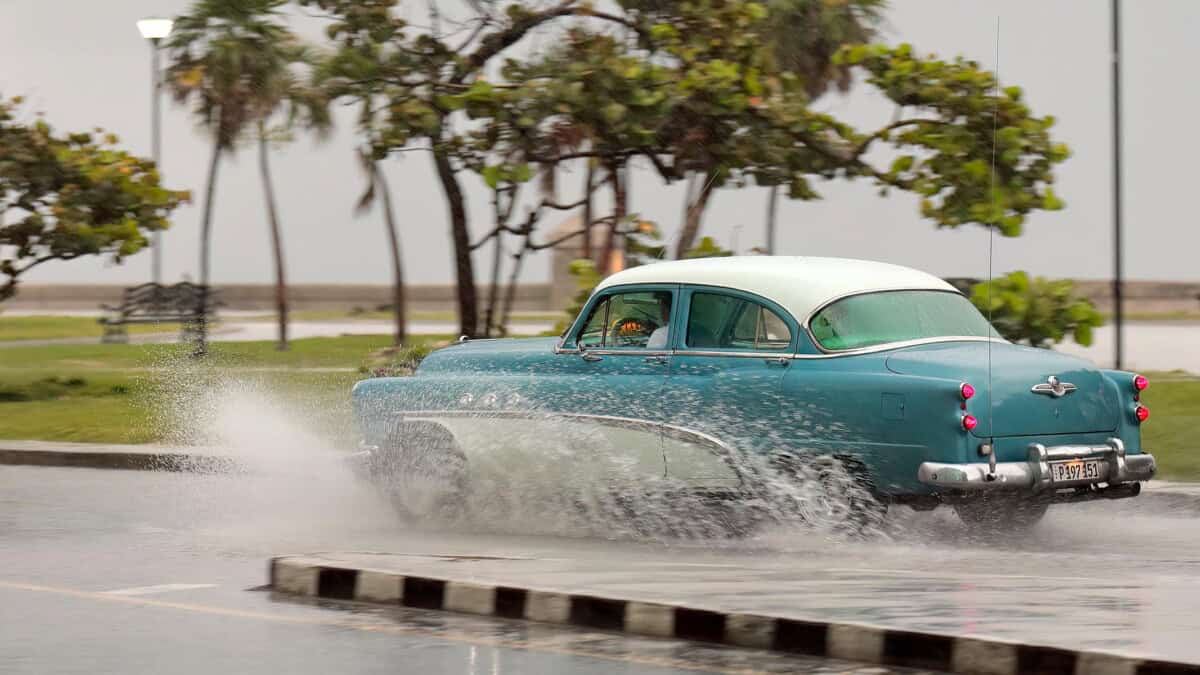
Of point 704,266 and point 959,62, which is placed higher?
point 959,62

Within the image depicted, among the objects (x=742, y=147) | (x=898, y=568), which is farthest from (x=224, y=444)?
(x=898, y=568)

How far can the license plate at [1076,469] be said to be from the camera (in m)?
10.5

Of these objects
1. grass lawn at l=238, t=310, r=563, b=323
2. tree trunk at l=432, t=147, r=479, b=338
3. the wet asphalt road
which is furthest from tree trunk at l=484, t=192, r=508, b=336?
grass lawn at l=238, t=310, r=563, b=323

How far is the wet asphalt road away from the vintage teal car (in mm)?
709

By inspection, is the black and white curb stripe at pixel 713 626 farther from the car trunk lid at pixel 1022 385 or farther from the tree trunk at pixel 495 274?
the tree trunk at pixel 495 274

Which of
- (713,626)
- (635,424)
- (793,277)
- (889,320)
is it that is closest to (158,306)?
(635,424)

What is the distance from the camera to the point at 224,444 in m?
18.1

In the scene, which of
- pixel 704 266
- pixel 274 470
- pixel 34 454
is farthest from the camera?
pixel 34 454

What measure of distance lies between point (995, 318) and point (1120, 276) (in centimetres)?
708

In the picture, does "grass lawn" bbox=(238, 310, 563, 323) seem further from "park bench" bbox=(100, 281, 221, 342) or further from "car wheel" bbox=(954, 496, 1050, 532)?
"car wheel" bbox=(954, 496, 1050, 532)

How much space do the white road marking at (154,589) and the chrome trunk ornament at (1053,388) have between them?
4518 mm

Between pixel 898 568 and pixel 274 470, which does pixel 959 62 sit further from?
pixel 898 568

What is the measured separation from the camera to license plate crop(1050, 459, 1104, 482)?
1053 centimetres

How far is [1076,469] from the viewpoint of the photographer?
10.7 meters
